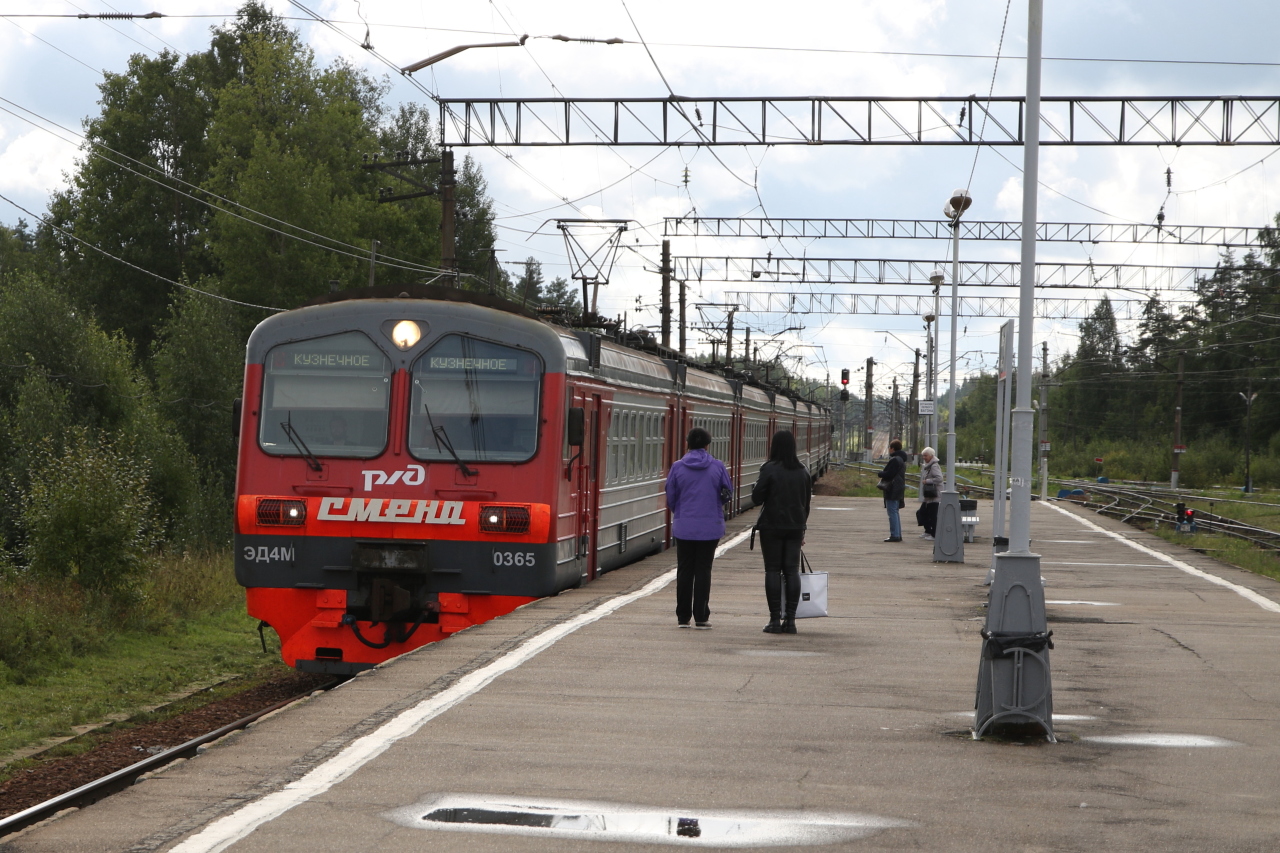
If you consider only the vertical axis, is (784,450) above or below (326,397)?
below

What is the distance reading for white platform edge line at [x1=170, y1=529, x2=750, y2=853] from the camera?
541cm

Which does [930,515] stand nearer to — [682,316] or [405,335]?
[405,335]

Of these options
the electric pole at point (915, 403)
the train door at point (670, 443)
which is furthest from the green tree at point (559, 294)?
the train door at point (670, 443)

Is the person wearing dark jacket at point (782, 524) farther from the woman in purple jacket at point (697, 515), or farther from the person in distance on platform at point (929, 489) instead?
the person in distance on platform at point (929, 489)

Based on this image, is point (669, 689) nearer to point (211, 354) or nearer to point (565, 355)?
point (565, 355)

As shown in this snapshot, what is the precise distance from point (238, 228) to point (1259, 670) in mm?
45921

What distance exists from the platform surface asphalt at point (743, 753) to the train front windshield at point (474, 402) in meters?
1.43

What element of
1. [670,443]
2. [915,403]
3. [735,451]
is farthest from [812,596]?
[915,403]

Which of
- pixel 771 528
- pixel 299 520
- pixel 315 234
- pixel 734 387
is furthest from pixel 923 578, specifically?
pixel 315 234

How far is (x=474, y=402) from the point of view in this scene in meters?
12.1

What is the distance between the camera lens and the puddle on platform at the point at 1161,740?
24.7ft

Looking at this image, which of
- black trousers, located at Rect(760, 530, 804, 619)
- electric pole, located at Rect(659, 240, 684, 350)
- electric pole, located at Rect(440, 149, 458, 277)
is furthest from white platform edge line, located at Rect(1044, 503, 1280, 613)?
electric pole, located at Rect(659, 240, 684, 350)

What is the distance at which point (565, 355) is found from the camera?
1238 cm

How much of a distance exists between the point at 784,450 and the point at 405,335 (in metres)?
3.26
